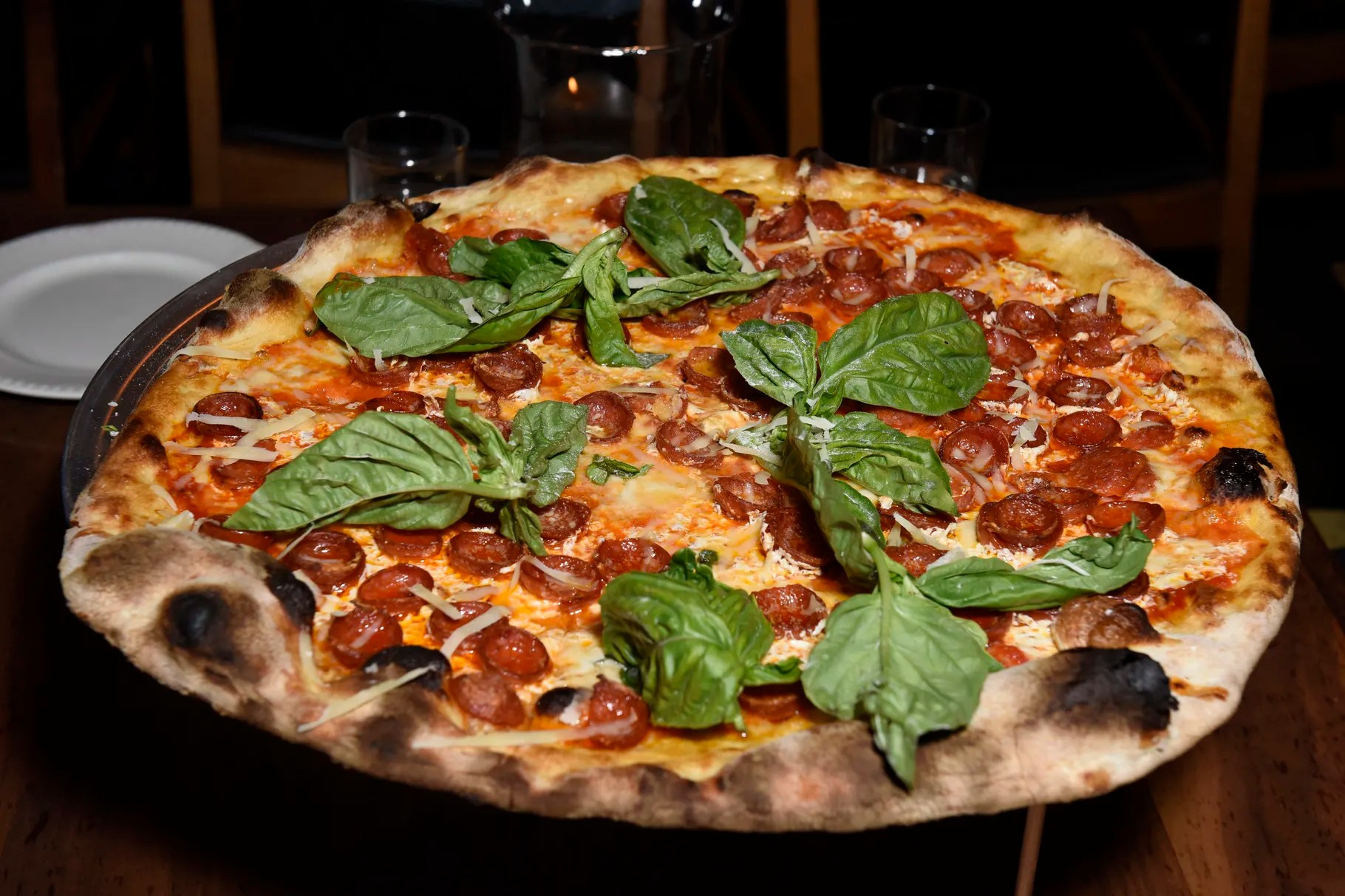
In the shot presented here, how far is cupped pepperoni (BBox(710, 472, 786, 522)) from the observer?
6.63 feet

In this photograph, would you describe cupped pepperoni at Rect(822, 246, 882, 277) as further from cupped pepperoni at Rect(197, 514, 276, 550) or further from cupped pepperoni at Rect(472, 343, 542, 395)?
cupped pepperoni at Rect(197, 514, 276, 550)

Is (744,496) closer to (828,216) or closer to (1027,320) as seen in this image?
(1027,320)

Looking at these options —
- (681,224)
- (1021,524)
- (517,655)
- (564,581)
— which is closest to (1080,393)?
(1021,524)

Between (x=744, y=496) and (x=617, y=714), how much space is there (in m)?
0.47

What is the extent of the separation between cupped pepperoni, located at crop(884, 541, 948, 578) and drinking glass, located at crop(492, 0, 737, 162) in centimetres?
172

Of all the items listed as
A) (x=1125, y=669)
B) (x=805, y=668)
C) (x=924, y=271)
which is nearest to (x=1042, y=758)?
(x=1125, y=669)

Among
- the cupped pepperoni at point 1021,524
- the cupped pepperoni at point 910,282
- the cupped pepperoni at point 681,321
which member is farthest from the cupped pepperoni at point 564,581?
the cupped pepperoni at point 910,282

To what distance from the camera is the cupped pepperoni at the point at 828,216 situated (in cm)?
278

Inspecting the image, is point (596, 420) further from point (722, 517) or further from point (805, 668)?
point (805, 668)

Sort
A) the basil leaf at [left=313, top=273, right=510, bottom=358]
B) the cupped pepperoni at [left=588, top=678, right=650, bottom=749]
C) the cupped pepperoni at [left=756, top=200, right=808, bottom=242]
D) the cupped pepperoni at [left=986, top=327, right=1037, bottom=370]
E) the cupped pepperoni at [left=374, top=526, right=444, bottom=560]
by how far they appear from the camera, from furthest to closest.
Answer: the cupped pepperoni at [left=756, top=200, right=808, bottom=242], the cupped pepperoni at [left=986, top=327, right=1037, bottom=370], the basil leaf at [left=313, top=273, right=510, bottom=358], the cupped pepperoni at [left=374, top=526, right=444, bottom=560], the cupped pepperoni at [left=588, top=678, right=650, bottom=749]

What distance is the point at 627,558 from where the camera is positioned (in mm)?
1904

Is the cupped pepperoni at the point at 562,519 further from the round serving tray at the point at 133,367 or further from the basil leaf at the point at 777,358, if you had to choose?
the round serving tray at the point at 133,367

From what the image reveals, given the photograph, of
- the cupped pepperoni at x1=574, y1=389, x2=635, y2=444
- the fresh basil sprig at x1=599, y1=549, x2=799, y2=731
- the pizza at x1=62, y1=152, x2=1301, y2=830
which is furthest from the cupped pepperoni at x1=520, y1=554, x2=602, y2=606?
the cupped pepperoni at x1=574, y1=389, x2=635, y2=444

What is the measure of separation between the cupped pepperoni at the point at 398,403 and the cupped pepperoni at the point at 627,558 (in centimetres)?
44
